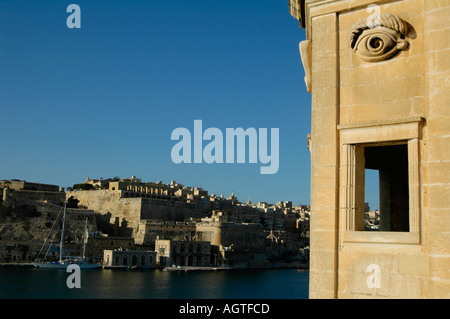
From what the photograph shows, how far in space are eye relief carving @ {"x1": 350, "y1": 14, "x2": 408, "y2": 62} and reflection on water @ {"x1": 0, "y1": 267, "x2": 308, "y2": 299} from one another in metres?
42.0

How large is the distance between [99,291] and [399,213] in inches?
1774

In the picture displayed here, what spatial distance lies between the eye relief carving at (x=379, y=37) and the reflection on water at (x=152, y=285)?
4198 cm

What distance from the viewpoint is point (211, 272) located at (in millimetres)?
70625

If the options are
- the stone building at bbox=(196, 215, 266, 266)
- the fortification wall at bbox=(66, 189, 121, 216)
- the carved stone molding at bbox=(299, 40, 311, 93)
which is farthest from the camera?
the fortification wall at bbox=(66, 189, 121, 216)

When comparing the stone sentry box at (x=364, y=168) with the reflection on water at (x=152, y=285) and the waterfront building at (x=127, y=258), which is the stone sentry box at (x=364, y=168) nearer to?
the reflection on water at (x=152, y=285)

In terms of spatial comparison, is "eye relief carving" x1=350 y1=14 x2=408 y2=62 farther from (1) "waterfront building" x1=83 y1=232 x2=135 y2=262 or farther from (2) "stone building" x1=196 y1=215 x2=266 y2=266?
(2) "stone building" x1=196 y1=215 x2=266 y2=266

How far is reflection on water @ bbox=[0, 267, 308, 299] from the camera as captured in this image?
46.8 m

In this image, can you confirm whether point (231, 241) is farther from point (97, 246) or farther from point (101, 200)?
point (101, 200)

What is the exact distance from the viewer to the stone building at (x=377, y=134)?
13.1 ft

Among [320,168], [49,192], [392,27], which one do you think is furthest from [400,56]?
[49,192]

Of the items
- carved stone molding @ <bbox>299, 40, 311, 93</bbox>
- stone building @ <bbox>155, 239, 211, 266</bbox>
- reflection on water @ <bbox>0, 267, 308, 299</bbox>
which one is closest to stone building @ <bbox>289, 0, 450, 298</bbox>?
carved stone molding @ <bbox>299, 40, 311, 93</bbox>

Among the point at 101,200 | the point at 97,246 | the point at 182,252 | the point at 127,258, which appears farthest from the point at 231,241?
the point at 101,200

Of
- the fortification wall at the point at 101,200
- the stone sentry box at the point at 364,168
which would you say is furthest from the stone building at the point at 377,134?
the fortification wall at the point at 101,200
